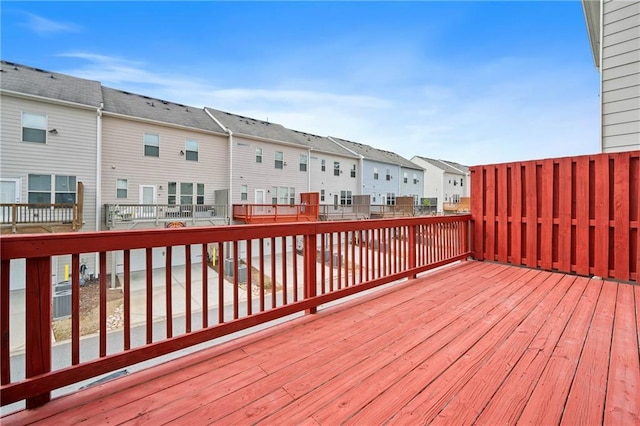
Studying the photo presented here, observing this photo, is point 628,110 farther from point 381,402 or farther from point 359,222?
point 381,402

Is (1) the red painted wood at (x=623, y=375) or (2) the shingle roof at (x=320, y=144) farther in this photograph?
(2) the shingle roof at (x=320, y=144)

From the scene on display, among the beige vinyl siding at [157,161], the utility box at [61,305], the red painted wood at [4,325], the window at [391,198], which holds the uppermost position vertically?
the beige vinyl siding at [157,161]

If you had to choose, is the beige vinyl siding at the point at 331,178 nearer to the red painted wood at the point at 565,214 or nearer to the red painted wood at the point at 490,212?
the red painted wood at the point at 490,212

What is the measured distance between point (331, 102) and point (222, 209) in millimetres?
7190

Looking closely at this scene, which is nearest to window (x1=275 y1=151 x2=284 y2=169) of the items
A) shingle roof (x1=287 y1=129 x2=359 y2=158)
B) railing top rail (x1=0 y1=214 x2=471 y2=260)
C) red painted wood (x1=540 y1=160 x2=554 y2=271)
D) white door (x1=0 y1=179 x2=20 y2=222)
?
shingle roof (x1=287 y1=129 x2=359 y2=158)

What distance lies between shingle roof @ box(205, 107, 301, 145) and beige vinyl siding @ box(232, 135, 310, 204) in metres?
0.39

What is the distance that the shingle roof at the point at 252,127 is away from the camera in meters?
14.1

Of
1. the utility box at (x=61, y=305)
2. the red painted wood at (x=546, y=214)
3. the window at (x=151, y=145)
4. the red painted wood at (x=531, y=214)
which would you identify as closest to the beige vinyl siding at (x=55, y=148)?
the window at (x=151, y=145)

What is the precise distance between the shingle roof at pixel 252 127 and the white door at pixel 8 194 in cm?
785

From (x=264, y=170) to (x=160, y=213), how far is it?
5.44 metres

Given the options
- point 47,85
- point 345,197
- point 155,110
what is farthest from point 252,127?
point 47,85

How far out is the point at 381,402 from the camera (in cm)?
Answer: 134

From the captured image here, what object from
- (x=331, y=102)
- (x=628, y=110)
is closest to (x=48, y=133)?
(x=331, y=102)

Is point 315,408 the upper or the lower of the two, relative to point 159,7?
lower
